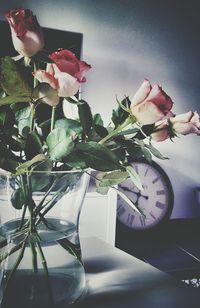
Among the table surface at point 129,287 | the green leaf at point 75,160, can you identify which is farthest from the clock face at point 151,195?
the green leaf at point 75,160

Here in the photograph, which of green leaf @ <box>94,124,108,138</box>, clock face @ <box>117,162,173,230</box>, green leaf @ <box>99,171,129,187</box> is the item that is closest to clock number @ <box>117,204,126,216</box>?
clock face @ <box>117,162,173,230</box>

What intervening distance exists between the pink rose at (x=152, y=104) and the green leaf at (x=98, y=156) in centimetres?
6

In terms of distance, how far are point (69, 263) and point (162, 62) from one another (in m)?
2.52

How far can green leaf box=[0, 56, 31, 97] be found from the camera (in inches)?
17.1

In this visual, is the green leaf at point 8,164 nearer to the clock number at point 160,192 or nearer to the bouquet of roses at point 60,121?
the bouquet of roses at point 60,121

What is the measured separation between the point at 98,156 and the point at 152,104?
10 cm

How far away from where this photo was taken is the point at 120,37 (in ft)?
8.76

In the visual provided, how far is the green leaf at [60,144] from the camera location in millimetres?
445

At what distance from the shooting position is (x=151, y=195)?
2.60m

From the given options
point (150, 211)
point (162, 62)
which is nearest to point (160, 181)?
point (150, 211)

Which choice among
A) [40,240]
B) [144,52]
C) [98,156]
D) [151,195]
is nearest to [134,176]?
[98,156]

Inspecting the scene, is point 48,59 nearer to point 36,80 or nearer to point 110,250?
point 36,80

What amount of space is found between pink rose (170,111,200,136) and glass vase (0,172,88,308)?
161 millimetres

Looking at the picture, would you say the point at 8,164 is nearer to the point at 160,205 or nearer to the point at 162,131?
the point at 162,131
